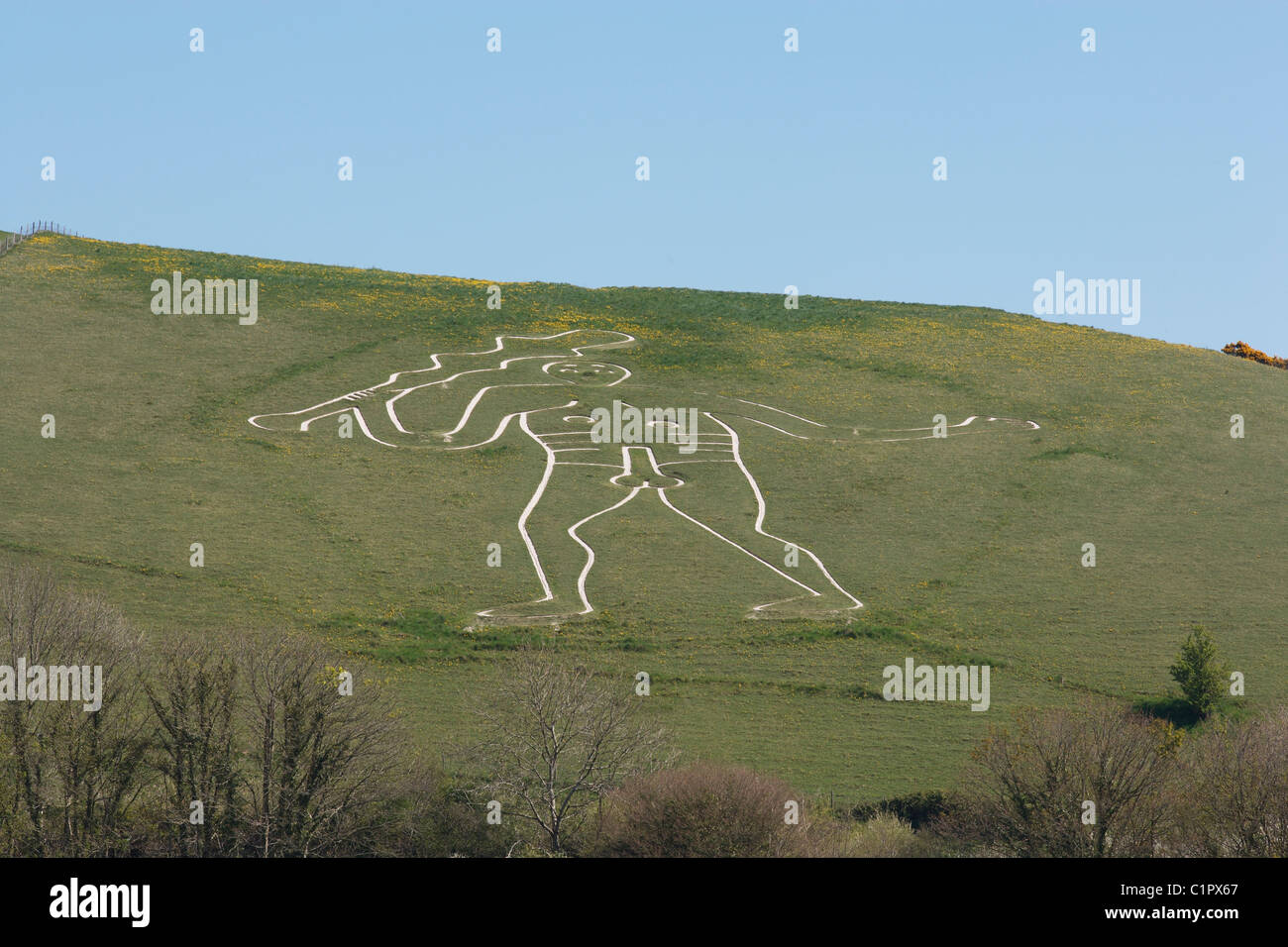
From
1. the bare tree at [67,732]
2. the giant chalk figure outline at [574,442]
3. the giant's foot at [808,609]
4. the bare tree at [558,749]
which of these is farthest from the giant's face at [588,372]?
the bare tree at [67,732]

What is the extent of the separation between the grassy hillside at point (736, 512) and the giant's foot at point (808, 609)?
24.6 inches

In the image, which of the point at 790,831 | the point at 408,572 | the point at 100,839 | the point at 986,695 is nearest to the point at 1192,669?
the point at 986,695

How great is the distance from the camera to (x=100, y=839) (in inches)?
1438

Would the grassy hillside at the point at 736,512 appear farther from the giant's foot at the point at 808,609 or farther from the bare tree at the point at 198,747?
the bare tree at the point at 198,747

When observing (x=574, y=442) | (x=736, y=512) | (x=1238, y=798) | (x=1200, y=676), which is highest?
(x=574, y=442)

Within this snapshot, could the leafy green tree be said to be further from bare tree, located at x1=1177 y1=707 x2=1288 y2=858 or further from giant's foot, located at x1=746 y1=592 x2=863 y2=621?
giant's foot, located at x1=746 y1=592 x2=863 y2=621

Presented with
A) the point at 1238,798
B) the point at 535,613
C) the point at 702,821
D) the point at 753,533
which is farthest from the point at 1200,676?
the point at 535,613

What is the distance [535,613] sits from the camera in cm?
5419

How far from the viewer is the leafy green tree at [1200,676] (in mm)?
48500

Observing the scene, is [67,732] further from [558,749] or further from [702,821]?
[702,821]

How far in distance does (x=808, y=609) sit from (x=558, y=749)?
1901 centimetres
